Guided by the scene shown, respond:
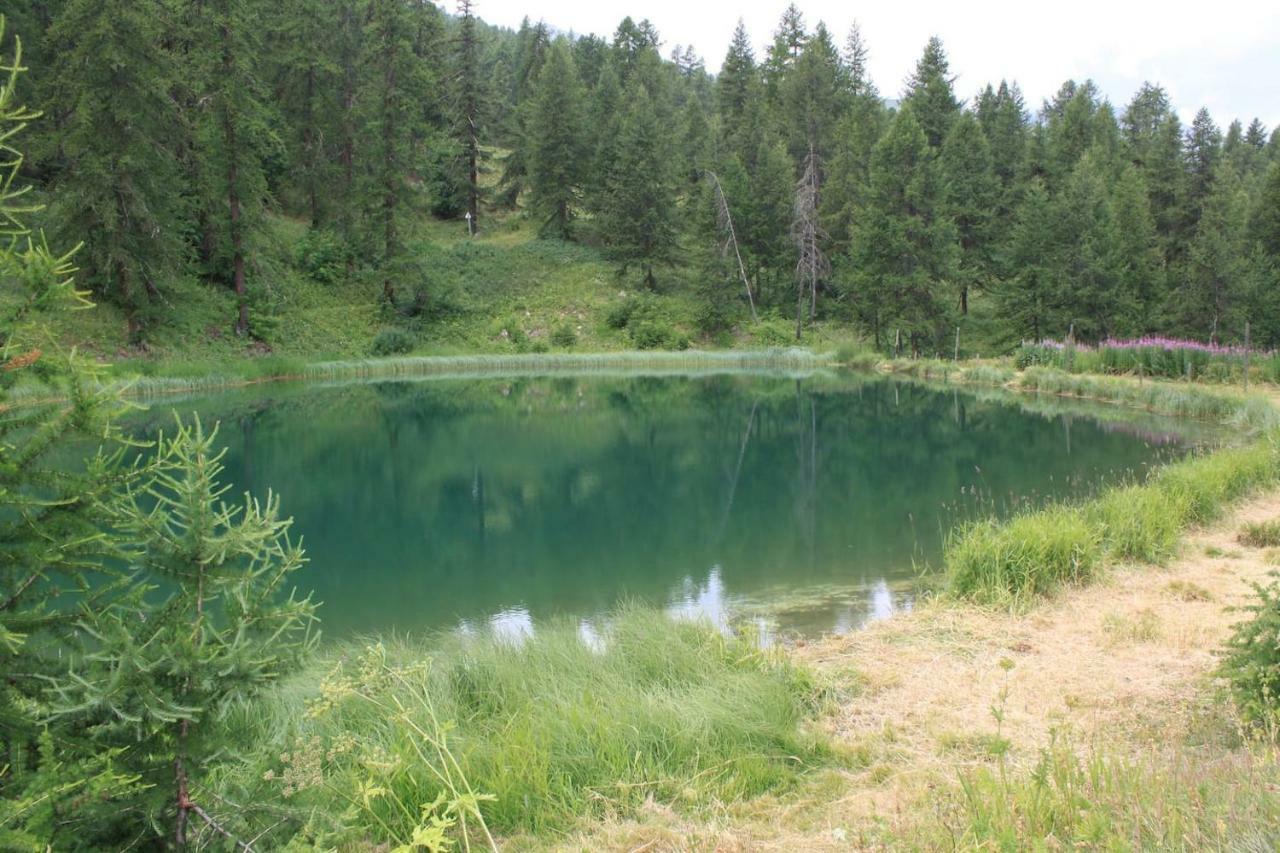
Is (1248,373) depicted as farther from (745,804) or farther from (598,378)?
(745,804)

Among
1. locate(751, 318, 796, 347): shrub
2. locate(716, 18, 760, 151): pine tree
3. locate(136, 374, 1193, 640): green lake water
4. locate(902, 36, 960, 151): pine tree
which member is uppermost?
locate(716, 18, 760, 151): pine tree

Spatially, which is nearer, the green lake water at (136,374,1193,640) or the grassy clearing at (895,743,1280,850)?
the grassy clearing at (895,743,1280,850)

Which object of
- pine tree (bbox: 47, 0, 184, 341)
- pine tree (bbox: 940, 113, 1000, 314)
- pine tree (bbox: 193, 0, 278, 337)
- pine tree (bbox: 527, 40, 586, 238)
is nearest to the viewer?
pine tree (bbox: 47, 0, 184, 341)

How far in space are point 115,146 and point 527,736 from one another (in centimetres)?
2862

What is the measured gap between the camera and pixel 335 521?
1225 cm

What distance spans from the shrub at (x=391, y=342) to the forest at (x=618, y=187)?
26 cm

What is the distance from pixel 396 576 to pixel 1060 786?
7.79 m

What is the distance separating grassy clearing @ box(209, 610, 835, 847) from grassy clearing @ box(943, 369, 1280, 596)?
2.95 m

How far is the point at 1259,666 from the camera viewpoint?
4.09 m

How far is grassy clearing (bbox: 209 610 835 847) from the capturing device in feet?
11.0


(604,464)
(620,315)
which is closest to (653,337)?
(620,315)

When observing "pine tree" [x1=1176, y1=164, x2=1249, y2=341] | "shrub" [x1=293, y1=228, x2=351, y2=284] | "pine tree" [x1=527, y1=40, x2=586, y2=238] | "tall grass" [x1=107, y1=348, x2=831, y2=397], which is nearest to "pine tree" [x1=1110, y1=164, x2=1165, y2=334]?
"pine tree" [x1=1176, y1=164, x2=1249, y2=341]

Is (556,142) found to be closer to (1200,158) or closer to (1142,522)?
(1200,158)

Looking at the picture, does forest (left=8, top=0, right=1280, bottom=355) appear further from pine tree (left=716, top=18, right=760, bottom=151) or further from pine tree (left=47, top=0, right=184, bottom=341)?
pine tree (left=716, top=18, right=760, bottom=151)
